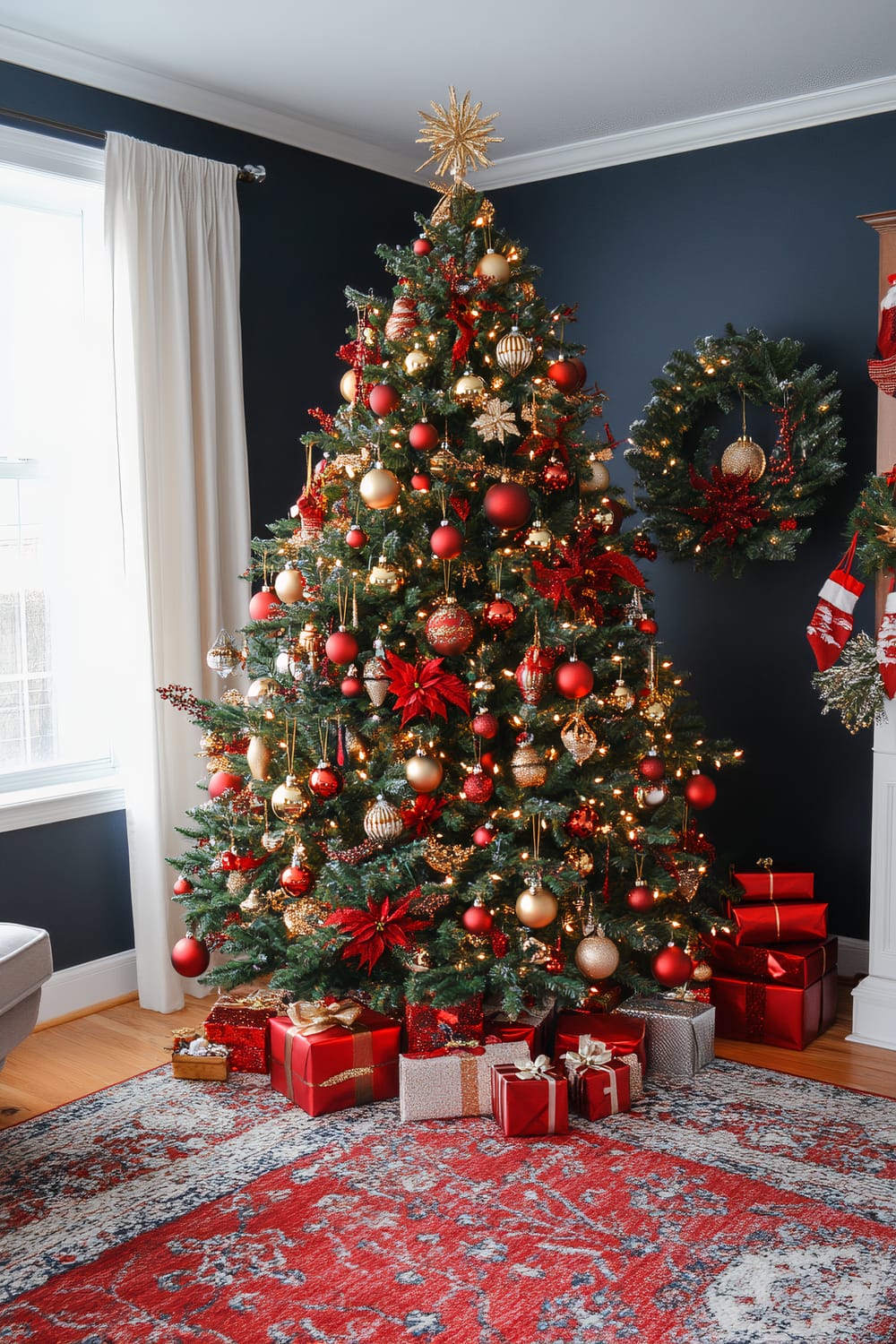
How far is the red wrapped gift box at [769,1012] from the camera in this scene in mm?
3273

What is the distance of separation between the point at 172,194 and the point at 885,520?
2.40 meters

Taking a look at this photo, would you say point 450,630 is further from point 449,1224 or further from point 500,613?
point 449,1224

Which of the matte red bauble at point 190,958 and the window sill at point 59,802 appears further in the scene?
the window sill at point 59,802

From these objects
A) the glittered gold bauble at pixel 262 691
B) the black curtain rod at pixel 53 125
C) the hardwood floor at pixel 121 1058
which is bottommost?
the hardwood floor at pixel 121 1058

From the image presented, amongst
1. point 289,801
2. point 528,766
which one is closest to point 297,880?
point 289,801

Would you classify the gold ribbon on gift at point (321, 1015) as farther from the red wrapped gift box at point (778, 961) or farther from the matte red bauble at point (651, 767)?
the red wrapped gift box at point (778, 961)

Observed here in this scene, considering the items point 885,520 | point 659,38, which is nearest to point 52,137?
Answer: point 659,38

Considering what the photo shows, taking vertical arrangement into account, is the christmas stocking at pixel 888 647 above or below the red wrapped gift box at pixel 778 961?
above

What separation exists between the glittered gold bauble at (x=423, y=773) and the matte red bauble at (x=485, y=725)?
0.14m

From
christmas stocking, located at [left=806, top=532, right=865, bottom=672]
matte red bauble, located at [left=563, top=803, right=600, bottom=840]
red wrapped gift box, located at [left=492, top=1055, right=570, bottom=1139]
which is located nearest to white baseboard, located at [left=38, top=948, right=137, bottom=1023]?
red wrapped gift box, located at [left=492, top=1055, right=570, bottom=1139]

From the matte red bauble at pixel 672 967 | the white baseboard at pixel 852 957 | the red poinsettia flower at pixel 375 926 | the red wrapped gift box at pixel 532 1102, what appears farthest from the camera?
the white baseboard at pixel 852 957

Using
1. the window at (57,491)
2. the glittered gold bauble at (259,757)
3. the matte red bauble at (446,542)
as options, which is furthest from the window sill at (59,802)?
the matte red bauble at (446,542)

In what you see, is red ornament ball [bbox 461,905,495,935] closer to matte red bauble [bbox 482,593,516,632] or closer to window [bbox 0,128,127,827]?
matte red bauble [bbox 482,593,516,632]

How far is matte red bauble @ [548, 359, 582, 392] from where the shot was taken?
311cm
